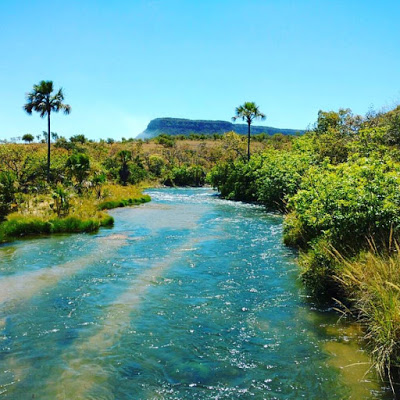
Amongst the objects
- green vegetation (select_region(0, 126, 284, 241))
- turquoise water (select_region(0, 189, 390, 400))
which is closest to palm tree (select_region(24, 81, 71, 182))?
green vegetation (select_region(0, 126, 284, 241))

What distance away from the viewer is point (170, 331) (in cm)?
859

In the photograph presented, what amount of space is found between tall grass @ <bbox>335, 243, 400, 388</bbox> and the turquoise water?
457 mm

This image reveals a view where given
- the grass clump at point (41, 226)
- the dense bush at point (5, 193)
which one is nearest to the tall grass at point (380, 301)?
the grass clump at point (41, 226)

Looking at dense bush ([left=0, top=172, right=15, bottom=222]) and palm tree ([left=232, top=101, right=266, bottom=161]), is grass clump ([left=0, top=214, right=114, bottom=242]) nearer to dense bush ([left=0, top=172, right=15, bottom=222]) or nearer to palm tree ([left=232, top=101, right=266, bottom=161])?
dense bush ([left=0, top=172, right=15, bottom=222])

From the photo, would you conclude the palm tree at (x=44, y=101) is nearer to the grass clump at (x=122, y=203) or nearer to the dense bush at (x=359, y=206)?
the grass clump at (x=122, y=203)

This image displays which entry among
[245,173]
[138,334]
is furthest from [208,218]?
[138,334]

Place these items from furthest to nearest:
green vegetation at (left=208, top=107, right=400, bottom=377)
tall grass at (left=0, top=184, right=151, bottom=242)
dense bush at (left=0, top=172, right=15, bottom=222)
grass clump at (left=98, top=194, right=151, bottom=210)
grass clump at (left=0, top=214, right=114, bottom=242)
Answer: grass clump at (left=98, top=194, right=151, bottom=210) → dense bush at (left=0, top=172, right=15, bottom=222) → tall grass at (left=0, top=184, right=151, bottom=242) → grass clump at (left=0, top=214, right=114, bottom=242) → green vegetation at (left=208, top=107, right=400, bottom=377)

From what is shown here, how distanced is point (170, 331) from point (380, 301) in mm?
4652

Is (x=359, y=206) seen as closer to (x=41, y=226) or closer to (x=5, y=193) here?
(x=41, y=226)

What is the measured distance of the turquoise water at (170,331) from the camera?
638 centimetres

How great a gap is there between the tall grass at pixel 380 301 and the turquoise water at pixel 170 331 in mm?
457

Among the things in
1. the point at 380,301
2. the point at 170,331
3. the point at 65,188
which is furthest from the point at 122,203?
the point at 380,301

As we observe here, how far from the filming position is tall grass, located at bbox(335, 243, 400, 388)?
6297 millimetres

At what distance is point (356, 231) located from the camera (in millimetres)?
10102
